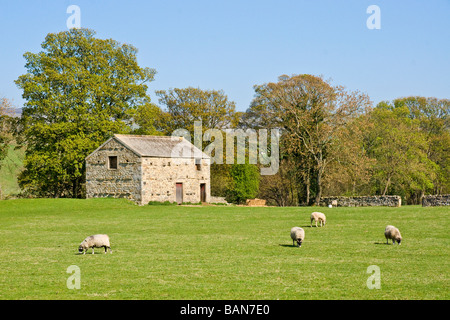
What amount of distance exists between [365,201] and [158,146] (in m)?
23.8

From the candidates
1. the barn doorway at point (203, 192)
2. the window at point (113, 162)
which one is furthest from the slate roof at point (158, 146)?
the barn doorway at point (203, 192)

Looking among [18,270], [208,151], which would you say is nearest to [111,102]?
[208,151]

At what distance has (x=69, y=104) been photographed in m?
64.0

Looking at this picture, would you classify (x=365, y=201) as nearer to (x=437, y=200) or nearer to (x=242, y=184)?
(x=437, y=200)

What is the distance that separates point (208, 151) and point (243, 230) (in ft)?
159

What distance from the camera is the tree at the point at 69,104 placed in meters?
63.1

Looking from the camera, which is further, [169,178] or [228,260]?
[169,178]

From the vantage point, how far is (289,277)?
1623 centimetres

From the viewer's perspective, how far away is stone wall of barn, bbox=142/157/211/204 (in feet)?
192

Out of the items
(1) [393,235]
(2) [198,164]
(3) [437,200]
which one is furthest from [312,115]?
(1) [393,235]

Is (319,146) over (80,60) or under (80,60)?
under

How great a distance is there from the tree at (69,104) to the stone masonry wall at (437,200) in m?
36.8
